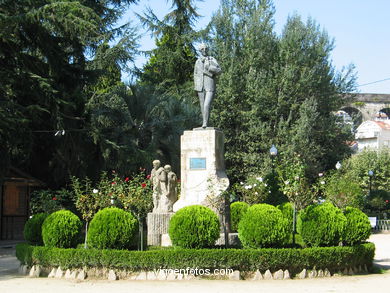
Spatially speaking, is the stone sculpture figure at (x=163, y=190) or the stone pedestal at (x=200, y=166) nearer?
the stone pedestal at (x=200, y=166)

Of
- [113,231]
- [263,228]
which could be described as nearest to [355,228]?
[263,228]

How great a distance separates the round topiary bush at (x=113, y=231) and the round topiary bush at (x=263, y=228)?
2425mm

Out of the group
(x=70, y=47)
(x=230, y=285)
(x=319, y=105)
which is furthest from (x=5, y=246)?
(x=319, y=105)

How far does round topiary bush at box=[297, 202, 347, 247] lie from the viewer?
12.1 metres

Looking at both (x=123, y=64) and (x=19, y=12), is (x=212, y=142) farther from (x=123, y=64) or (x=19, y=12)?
(x=123, y=64)

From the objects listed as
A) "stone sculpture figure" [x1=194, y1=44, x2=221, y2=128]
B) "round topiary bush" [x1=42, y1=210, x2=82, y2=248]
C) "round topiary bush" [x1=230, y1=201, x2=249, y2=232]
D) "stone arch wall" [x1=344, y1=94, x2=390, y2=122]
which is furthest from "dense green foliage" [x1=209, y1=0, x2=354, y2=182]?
"stone arch wall" [x1=344, y1=94, x2=390, y2=122]

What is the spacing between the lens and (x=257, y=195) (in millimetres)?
16516

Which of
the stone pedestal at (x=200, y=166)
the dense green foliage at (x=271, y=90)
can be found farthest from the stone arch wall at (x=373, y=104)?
the stone pedestal at (x=200, y=166)

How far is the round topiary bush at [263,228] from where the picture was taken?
11438mm

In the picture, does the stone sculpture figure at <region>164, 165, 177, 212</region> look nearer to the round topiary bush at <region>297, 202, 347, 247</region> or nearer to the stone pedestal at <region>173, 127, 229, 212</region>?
the stone pedestal at <region>173, 127, 229, 212</region>

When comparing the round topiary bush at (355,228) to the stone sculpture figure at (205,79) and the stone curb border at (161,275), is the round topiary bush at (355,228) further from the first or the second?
the stone sculpture figure at (205,79)

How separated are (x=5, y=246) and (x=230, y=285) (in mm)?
12898

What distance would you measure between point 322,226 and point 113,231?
15.0 ft

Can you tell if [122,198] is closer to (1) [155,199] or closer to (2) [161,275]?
(1) [155,199]
